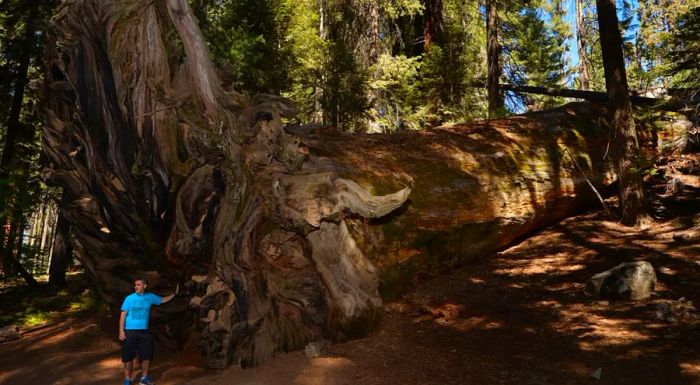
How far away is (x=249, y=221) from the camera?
6254 mm

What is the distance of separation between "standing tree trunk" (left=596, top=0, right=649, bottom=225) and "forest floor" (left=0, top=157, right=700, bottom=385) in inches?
18.4

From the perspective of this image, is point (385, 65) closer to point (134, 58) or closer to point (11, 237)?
point (134, 58)

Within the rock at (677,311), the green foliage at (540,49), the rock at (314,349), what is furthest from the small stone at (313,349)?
the green foliage at (540,49)

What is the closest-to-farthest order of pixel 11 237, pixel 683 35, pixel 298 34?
pixel 683 35
pixel 11 237
pixel 298 34

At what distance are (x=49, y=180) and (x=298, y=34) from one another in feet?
31.7

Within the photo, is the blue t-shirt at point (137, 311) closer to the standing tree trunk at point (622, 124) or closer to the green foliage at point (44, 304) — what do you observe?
the green foliage at point (44, 304)

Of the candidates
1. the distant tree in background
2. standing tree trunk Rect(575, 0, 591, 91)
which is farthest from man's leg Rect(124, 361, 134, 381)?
standing tree trunk Rect(575, 0, 591, 91)

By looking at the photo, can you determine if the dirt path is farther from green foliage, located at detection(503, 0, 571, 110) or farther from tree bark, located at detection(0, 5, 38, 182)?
green foliage, located at detection(503, 0, 571, 110)

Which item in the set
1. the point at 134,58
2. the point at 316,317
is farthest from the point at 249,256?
the point at 134,58

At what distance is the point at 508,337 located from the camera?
592cm

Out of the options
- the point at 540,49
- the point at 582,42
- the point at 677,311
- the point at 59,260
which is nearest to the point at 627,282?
the point at 677,311

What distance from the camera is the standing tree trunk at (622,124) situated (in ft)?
29.2

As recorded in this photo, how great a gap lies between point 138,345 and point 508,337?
16.2 ft

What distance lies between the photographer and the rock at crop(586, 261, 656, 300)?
617cm
